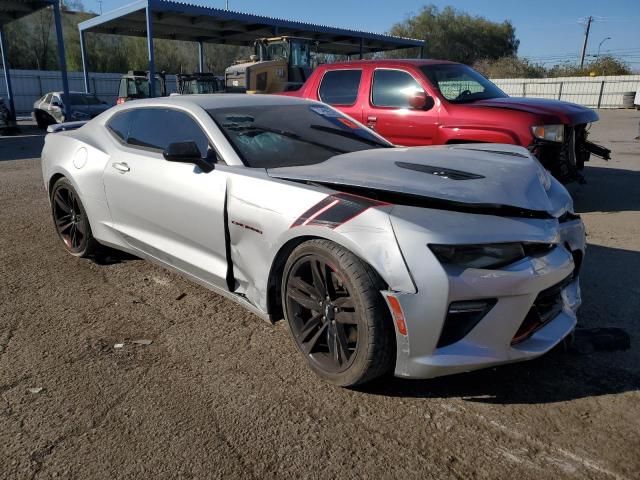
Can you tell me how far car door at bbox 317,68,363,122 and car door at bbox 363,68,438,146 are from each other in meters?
0.21

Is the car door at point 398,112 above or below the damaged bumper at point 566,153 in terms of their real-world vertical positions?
above

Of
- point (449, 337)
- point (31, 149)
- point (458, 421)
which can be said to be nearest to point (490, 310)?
point (449, 337)

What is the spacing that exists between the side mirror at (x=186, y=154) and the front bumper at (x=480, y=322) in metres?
1.51

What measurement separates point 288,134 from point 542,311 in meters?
1.99

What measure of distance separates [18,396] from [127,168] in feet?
5.79

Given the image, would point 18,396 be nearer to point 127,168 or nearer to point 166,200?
point 166,200

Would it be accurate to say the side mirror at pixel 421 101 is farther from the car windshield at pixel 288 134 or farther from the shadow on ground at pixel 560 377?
the shadow on ground at pixel 560 377

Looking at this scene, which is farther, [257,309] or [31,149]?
[31,149]

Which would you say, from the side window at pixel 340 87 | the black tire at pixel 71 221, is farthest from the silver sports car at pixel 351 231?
the side window at pixel 340 87

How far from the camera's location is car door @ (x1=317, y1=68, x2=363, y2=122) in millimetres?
6930

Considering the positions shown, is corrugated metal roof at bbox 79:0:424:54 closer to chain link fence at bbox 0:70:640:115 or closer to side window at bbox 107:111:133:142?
chain link fence at bbox 0:70:640:115

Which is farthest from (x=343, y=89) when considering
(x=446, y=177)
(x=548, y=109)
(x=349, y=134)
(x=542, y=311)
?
(x=542, y=311)

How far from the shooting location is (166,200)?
337cm

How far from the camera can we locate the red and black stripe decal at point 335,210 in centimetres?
239
